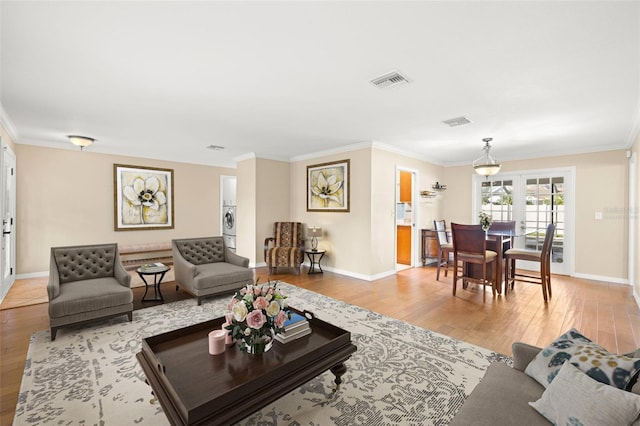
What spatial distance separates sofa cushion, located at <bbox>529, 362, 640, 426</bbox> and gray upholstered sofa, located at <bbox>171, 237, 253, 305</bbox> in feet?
11.9

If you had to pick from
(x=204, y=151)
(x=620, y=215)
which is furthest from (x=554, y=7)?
(x=204, y=151)

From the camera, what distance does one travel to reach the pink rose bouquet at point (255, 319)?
1.75m

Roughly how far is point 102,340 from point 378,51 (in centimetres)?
369

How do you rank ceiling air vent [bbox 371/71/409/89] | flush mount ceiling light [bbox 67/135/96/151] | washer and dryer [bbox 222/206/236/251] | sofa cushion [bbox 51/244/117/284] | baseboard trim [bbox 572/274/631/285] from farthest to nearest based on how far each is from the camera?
washer and dryer [bbox 222/206/236/251] < baseboard trim [bbox 572/274/631/285] < flush mount ceiling light [bbox 67/135/96/151] < sofa cushion [bbox 51/244/117/284] < ceiling air vent [bbox 371/71/409/89]

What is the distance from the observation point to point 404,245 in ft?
22.1

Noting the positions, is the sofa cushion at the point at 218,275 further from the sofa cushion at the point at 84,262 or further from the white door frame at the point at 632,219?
the white door frame at the point at 632,219

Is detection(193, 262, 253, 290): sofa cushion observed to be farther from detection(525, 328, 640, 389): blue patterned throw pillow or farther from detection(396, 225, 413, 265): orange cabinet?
detection(396, 225, 413, 265): orange cabinet

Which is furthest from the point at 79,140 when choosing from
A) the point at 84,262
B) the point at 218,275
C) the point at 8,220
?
the point at 218,275

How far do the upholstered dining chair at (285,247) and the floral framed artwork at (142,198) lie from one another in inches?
108

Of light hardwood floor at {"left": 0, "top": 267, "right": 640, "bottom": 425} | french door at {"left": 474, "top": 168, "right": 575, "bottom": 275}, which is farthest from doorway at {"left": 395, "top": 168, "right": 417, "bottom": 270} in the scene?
french door at {"left": 474, "top": 168, "right": 575, "bottom": 275}

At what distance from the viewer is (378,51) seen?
2279 millimetres

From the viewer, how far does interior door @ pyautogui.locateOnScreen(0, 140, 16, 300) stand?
421 centimetres

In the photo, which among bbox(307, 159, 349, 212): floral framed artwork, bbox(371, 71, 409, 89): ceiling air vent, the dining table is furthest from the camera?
bbox(307, 159, 349, 212): floral framed artwork

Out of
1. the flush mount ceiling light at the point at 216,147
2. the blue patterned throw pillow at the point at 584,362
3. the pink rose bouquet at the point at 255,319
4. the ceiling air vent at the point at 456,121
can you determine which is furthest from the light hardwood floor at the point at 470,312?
the flush mount ceiling light at the point at 216,147
